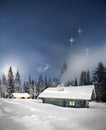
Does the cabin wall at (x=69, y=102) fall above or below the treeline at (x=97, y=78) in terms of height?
below

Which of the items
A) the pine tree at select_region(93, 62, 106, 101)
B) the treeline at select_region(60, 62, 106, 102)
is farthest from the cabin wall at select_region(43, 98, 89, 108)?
the pine tree at select_region(93, 62, 106, 101)

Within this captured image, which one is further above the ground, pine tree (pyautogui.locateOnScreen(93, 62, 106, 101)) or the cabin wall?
pine tree (pyautogui.locateOnScreen(93, 62, 106, 101))

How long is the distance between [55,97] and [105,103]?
8918mm

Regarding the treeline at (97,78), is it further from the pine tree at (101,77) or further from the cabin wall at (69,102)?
the cabin wall at (69,102)

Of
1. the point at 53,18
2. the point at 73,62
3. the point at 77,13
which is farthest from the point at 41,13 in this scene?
the point at 73,62

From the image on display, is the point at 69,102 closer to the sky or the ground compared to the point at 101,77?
closer to the ground

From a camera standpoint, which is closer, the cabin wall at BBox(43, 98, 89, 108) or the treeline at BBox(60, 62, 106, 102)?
the treeline at BBox(60, 62, 106, 102)

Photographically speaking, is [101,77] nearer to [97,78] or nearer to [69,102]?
[97,78]

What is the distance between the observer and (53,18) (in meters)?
6.43

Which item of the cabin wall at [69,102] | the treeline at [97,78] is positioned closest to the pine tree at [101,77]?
the treeline at [97,78]

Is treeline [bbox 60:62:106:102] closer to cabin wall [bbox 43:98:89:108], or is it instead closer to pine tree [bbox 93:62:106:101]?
pine tree [bbox 93:62:106:101]

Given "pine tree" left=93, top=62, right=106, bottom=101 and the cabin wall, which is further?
the cabin wall

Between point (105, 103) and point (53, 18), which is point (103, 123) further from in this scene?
point (53, 18)

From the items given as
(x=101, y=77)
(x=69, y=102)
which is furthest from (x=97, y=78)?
(x=69, y=102)
